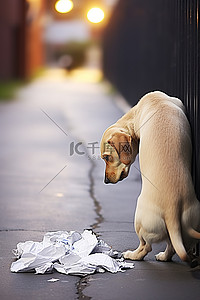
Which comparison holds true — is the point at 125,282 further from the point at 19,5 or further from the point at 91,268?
the point at 19,5

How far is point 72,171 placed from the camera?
9.79 meters

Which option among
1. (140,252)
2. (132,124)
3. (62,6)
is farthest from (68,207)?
(62,6)

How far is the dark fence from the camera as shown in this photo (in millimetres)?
5410

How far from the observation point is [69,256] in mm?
5176

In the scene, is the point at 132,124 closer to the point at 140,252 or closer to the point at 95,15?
the point at 140,252

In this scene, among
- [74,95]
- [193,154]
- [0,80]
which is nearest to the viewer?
[193,154]

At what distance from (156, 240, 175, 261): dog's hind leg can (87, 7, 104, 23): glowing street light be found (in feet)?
18.3

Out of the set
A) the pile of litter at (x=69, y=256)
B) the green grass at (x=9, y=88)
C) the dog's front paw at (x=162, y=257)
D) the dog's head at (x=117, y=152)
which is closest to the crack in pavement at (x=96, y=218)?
the pile of litter at (x=69, y=256)

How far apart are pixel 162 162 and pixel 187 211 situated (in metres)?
0.37

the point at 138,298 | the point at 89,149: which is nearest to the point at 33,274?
the point at 138,298

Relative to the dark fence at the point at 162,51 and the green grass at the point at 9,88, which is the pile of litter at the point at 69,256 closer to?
the dark fence at the point at 162,51

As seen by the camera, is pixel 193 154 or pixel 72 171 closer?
pixel 193 154

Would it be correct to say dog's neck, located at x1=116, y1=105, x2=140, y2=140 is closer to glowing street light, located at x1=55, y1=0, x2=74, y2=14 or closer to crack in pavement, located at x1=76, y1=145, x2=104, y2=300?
crack in pavement, located at x1=76, y1=145, x2=104, y2=300

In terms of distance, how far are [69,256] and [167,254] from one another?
70 centimetres
